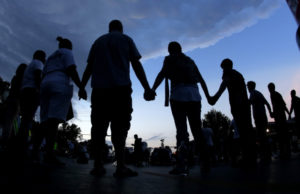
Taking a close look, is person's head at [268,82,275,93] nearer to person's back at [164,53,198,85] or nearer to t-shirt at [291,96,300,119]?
t-shirt at [291,96,300,119]

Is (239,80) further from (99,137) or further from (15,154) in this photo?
(15,154)

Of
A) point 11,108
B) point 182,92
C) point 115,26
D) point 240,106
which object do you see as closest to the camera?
point 115,26

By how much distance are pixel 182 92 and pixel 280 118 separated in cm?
617

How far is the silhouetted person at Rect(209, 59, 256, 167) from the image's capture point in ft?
18.2

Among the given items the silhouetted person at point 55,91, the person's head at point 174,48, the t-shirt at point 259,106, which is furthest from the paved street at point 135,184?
the t-shirt at point 259,106

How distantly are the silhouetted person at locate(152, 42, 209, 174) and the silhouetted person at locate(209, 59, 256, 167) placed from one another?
1257 millimetres

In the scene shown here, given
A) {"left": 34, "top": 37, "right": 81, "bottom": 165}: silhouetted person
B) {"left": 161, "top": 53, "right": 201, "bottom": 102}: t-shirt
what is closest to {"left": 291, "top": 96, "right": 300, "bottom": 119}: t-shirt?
{"left": 161, "top": 53, "right": 201, "bottom": 102}: t-shirt

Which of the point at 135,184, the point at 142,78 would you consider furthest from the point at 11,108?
the point at 135,184

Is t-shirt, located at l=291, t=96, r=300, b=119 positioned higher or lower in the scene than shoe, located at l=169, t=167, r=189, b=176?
higher

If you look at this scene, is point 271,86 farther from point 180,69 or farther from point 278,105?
point 180,69

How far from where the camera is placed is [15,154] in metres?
4.58

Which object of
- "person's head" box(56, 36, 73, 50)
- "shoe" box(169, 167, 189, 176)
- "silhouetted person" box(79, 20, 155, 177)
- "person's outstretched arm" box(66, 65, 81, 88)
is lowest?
"shoe" box(169, 167, 189, 176)

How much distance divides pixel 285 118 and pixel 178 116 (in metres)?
6.34

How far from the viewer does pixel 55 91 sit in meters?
4.47
